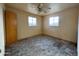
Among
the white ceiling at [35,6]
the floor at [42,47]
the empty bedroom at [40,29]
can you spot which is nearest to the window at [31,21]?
the empty bedroom at [40,29]

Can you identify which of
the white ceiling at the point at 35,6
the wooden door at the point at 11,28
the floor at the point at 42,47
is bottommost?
the floor at the point at 42,47

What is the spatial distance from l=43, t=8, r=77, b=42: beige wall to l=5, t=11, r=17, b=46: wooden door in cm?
55

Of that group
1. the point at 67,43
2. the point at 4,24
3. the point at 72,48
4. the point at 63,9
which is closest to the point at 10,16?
the point at 4,24

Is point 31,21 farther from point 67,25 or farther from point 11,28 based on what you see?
point 67,25

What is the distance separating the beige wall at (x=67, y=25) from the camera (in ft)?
4.55

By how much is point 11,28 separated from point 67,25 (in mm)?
Answer: 946

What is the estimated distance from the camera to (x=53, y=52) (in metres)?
1.48

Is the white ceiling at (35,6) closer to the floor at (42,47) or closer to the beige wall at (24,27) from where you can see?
the beige wall at (24,27)

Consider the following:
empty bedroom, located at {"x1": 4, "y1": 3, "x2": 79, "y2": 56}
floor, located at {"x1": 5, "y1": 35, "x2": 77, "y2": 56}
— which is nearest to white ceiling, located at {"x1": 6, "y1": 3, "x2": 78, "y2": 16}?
empty bedroom, located at {"x1": 4, "y1": 3, "x2": 79, "y2": 56}

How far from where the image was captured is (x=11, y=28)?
1.44 meters

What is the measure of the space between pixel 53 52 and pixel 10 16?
3.14 ft

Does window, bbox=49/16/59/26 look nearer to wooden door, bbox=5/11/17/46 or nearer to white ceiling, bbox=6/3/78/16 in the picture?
white ceiling, bbox=6/3/78/16

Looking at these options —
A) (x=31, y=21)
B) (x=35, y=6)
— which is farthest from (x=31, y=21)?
(x=35, y=6)

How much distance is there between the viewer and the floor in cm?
145
